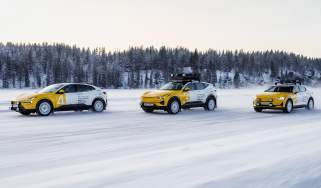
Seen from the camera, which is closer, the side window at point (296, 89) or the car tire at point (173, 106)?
the car tire at point (173, 106)

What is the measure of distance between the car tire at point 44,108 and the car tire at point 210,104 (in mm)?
7780

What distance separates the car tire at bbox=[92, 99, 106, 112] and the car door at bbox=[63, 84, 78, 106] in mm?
1095

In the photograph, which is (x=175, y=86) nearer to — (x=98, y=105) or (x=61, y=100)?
(x=98, y=105)

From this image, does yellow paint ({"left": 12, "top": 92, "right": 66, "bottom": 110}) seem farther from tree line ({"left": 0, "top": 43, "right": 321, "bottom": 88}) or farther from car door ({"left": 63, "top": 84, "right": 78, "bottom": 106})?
tree line ({"left": 0, "top": 43, "right": 321, "bottom": 88})

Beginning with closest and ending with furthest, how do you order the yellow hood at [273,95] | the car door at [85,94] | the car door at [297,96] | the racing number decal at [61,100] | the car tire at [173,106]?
the racing number decal at [61,100] → the car tire at [173,106] → the car door at [85,94] → the yellow hood at [273,95] → the car door at [297,96]

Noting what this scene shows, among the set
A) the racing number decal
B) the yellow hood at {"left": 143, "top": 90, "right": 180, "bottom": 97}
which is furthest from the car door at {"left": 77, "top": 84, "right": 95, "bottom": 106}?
the yellow hood at {"left": 143, "top": 90, "right": 180, "bottom": 97}

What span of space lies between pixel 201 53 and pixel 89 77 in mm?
53702

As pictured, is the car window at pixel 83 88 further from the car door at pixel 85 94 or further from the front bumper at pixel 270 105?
the front bumper at pixel 270 105

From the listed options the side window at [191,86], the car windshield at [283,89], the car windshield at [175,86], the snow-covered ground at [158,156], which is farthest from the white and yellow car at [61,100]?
the car windshield at [283,89]

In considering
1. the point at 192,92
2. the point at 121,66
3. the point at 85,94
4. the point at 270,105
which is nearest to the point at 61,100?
the point at 85,94

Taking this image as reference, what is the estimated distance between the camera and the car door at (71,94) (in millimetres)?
18750

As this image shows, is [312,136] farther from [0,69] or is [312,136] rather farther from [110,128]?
[0,69]

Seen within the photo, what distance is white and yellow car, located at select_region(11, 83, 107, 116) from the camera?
17.4 m

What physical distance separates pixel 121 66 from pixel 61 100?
14852 centimetres
